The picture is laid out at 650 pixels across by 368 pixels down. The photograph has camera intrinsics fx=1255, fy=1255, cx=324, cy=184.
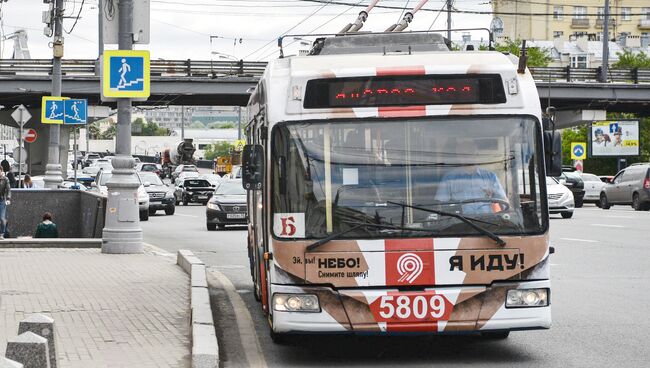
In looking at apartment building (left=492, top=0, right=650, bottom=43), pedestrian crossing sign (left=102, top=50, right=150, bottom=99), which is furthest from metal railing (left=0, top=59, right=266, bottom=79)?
apartment building (left=492, top=0, right=650, bottom=43)

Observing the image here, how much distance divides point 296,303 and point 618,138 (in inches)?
2505

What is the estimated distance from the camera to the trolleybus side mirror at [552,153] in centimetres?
1015

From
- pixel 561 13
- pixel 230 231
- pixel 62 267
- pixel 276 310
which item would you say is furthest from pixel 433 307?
pixel 561 13

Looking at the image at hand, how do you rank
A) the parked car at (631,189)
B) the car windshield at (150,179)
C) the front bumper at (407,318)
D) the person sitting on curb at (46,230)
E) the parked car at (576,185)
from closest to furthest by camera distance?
the front bumper at (407,318) → the person sitting on curb at (46,230) → the car windshield at (150,179) → the parked car at (631,189) → the parked car at (576,185)

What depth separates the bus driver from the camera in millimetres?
9750

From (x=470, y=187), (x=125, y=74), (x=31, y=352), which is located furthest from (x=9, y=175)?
(x=31, y=352)

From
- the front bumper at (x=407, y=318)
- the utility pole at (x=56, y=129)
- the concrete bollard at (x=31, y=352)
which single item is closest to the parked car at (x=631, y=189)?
the utility pole at (x=56, y=129)

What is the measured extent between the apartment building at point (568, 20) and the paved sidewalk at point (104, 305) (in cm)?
11675

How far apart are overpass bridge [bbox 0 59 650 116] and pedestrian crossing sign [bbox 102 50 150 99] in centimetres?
3588

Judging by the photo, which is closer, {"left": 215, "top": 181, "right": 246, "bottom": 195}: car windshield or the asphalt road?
the asphalt road

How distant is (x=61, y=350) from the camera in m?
9.84

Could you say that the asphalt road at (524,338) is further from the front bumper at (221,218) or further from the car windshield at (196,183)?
the car windshield at (196,183)

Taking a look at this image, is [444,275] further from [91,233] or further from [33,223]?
[33,223]

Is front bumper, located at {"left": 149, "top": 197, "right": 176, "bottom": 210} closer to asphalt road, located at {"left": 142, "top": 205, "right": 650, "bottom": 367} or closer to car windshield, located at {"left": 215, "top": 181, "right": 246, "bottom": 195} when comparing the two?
car windshield, located at {"left": 215, "top": 181, "right": 246, "bottom": 195}
